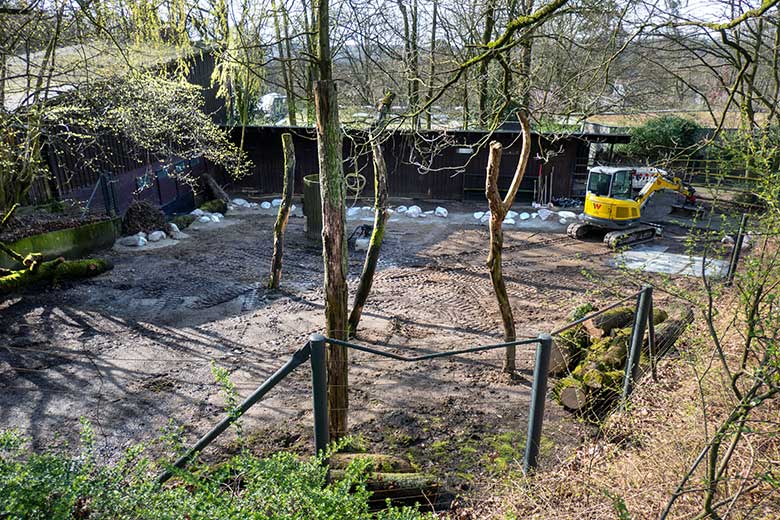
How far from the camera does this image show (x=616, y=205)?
40.6ft

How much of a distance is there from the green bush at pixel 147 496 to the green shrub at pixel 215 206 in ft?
42.7

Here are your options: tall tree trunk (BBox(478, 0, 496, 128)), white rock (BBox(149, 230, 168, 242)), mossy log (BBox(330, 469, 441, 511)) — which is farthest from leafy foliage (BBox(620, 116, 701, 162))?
mossy log (BBox(330, 469, 441, 511))

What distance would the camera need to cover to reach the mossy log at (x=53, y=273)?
28.2 ft

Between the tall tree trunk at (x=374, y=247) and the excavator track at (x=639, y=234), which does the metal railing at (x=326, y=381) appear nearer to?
the tall tree trunk at (x=374, y=247)

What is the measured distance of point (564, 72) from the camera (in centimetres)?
1453

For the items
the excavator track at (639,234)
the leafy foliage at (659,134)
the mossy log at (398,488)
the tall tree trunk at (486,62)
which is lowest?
the excavator track at (639,234)

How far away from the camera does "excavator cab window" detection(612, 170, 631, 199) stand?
1259cm

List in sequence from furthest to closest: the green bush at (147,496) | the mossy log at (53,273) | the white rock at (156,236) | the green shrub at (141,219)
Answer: the green shrub at (141,219) < the white rock at (156,236) < the mossy log at (53,273) < the green bush at (147,496)

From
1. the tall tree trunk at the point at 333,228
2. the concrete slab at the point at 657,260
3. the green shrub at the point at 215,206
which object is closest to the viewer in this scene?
the tall tree trunk at the point at 333,228

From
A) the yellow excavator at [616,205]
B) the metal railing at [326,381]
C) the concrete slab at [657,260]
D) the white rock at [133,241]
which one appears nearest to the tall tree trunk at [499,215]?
the metal railing at [326,381]

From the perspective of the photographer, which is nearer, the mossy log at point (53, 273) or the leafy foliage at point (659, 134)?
the mossy log at point (53, 273)

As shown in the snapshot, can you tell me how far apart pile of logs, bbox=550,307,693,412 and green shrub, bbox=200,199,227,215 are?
38.3 feet

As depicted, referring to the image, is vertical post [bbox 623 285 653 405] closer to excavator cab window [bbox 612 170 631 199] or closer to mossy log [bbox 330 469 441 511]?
mossy log [bbox 330 469 441 511]

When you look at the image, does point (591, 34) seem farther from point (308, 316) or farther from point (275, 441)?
point (275, 441)
